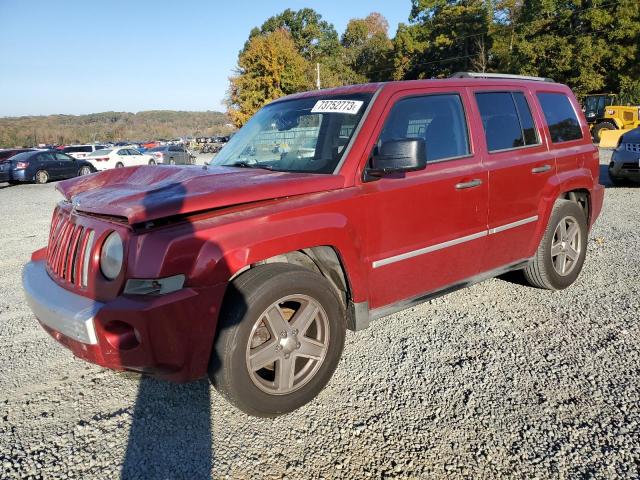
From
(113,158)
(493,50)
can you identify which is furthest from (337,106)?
(493,50)

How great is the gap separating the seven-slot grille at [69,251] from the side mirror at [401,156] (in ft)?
5.58

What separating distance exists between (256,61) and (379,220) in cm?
3956

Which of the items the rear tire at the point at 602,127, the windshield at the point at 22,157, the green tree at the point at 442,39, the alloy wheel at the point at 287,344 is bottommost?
the alloy wheel at the point at 287,344

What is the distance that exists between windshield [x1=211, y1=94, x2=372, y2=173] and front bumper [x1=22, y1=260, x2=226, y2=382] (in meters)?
1.20

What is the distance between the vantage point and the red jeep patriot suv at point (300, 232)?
92.0 inches

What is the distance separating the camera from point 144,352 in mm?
2297

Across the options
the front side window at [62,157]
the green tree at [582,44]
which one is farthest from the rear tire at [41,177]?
the green tree at [582,44]

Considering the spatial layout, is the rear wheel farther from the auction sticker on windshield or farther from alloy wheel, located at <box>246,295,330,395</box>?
alloy wheel, located at <box>246,295,330,395</box>

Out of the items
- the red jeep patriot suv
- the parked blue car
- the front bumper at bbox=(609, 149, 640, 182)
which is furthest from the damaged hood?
the parked blue car

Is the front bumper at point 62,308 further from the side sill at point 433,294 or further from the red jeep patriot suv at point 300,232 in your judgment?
the side sill at point 433,294

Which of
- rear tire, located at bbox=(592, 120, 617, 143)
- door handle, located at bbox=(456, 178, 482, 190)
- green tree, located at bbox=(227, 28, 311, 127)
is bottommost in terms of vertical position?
door handle, located at bbox=(456, 178, 482, 190)

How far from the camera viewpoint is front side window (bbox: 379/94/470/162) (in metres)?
3.28

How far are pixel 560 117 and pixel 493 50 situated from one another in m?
43.5

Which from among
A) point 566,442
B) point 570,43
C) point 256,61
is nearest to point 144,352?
point 566,442
